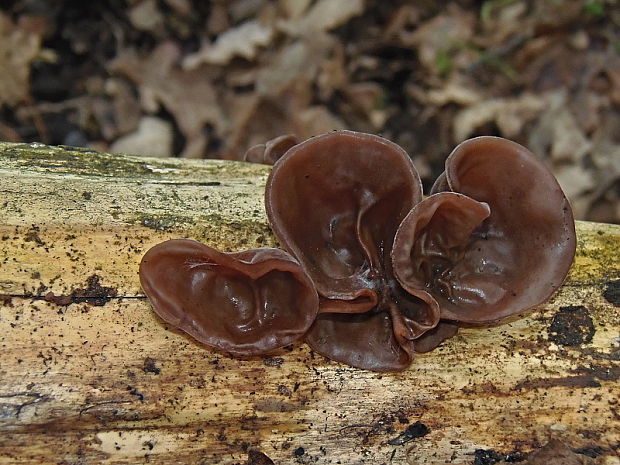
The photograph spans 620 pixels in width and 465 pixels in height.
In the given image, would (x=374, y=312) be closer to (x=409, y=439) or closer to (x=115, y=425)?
(x=409, y=439)

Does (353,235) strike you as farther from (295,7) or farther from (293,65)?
(295,7)

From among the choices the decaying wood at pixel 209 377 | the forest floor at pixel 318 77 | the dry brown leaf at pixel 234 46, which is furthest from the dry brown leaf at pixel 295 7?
the decaying wood at pixel 209 377

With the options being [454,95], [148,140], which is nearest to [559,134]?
[454,95]

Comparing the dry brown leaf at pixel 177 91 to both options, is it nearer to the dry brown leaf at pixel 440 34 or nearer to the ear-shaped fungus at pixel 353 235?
the dry brown leaf at pixel 440 34

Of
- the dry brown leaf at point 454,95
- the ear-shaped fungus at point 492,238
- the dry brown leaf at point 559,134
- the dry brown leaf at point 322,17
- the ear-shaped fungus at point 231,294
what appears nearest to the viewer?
the ear-shaped fungus at point 231,294

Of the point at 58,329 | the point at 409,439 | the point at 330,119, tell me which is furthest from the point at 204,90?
the point at 409,439

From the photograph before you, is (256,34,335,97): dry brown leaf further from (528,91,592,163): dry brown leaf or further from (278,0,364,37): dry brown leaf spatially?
(528,91,592,163): dry brown leaf

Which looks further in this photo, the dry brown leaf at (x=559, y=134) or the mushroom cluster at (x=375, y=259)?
the dry brown leaf at (x=559, y=134)
